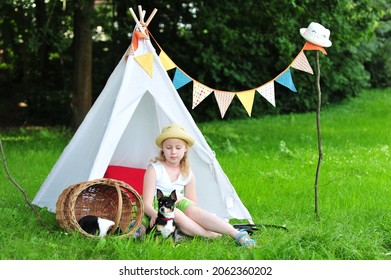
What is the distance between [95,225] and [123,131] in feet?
3.46

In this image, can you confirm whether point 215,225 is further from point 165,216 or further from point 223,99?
point 223,99

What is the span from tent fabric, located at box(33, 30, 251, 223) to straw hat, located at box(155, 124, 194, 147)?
316 millimetres

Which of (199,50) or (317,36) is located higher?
(317,36)

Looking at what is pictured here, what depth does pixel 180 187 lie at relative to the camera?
4.83 metres

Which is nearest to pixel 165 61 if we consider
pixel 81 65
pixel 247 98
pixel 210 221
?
pixel 247 98

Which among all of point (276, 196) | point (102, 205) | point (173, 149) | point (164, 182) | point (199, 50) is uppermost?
point (173, 149)

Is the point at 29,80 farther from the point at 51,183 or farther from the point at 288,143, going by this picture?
the point at 51,183

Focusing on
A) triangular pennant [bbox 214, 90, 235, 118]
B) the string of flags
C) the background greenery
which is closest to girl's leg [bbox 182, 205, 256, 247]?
the string of flags

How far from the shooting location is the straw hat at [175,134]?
15.4 ft

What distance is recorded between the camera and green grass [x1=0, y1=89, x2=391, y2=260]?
4090mm

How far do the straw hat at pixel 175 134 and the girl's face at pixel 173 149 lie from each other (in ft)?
0.12

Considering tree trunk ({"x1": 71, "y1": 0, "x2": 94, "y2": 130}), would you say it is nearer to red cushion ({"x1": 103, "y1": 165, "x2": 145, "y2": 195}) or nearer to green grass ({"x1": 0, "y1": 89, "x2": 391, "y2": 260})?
green grass ({"x1": 0, "y1": 89, "x2": 391, "y2": 260})

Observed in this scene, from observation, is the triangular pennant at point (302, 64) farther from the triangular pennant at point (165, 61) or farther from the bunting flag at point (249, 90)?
the triangular pennant at point (165, 61)

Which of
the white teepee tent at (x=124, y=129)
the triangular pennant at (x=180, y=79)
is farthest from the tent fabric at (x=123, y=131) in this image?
the triangular pennant at (x=180, y=79)
